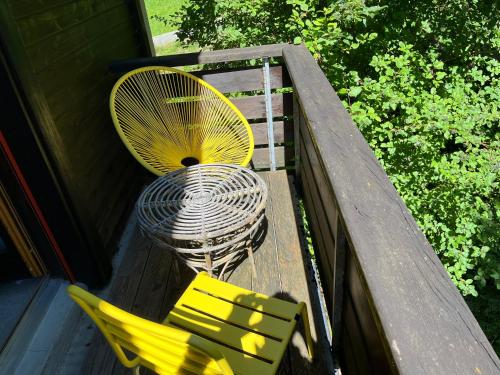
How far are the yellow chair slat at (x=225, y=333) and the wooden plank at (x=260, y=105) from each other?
155 cm

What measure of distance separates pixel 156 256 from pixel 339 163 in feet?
4.52

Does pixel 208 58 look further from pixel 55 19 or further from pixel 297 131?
pixel 55 19

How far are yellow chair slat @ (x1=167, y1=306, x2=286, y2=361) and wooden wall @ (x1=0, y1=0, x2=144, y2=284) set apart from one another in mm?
715

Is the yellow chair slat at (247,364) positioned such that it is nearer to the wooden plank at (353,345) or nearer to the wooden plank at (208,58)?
the wooden plank at (353,345)

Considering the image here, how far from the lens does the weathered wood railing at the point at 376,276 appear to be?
0.60 m

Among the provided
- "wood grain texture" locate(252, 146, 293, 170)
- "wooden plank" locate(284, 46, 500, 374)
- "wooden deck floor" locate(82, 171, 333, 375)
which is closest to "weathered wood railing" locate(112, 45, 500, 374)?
"wooden plank" locate(284, 46, 500, 374)

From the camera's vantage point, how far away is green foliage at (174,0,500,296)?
3.59 m

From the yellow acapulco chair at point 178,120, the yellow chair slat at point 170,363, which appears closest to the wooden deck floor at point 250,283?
the yellow acapulco chair at point 178,120

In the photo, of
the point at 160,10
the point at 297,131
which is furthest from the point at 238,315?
the point at 160,10

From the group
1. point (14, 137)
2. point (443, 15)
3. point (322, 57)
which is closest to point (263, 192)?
point (14, 137)

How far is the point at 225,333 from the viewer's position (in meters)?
1.38

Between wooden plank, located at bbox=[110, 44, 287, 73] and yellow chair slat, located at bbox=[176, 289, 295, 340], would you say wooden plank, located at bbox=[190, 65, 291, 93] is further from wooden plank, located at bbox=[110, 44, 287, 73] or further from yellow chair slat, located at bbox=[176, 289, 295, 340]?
yellow chair slat, located at bbox=[176, 289, 295, 340]

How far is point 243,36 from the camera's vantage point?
440 centimetres

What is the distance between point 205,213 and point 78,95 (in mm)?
906
